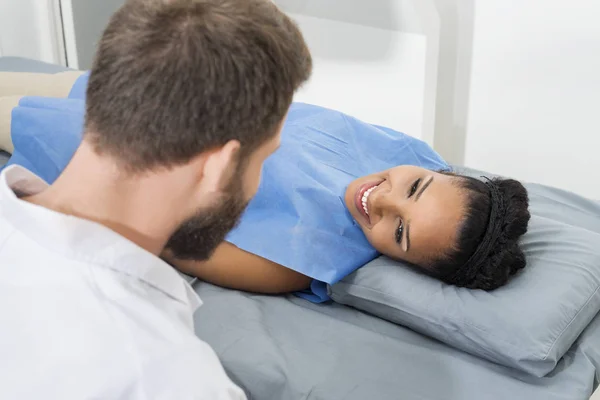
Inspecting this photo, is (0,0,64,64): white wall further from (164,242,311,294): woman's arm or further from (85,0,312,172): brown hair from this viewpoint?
(85,0,312,172): brown hair

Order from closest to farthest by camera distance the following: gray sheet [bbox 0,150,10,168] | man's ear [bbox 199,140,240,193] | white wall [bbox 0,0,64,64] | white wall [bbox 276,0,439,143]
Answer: man's ear [bbox 199,140,240,193], gray sheet [bbox 0,150,10,168], white wall [bbox 276,0,439,143], white wall [bbox 0,0,64,64]

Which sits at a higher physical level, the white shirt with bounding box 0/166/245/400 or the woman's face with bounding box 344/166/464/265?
the white shirt with bounding box 0/166/245/400

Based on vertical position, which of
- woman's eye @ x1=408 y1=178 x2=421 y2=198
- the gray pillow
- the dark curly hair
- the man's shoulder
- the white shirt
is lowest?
the gray pillow

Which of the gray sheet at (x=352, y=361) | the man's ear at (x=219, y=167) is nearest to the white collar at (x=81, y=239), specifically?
the man's ear at (x=219, y=167)

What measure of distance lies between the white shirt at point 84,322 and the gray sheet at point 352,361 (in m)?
0.41

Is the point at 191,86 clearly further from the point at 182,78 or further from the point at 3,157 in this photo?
the point at 3,157

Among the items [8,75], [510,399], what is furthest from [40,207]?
[8,75]

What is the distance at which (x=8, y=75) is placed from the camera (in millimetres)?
2012

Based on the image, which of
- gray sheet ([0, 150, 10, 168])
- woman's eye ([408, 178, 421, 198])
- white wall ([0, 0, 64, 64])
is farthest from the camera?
white wall ([0, 0, 64, 64])

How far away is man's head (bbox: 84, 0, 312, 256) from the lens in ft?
2.56

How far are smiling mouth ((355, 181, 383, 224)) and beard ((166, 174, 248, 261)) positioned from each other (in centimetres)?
63

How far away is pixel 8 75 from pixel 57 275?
1465 millimetres

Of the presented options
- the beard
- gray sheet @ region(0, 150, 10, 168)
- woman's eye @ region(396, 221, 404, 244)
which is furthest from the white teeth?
gray sheet @ region(0, 150, 10, 168)

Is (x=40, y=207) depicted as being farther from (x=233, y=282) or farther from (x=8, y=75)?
(x=8, y=75)
